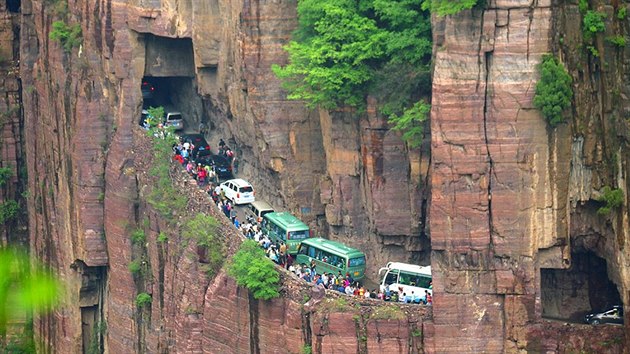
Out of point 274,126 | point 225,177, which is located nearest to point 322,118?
point 274,126

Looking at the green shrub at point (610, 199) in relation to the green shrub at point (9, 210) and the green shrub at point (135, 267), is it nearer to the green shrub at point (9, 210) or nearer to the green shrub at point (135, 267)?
the green shrub at point (135, 267)

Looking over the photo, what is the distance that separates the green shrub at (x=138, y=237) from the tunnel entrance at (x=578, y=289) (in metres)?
20.0

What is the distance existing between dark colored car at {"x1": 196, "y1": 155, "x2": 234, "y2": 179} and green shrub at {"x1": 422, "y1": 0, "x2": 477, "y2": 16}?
745 inches

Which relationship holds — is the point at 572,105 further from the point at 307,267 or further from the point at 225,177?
the point at 225,177

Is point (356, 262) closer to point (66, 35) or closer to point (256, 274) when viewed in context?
point (256, 274)

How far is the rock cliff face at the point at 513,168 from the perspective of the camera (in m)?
69.4

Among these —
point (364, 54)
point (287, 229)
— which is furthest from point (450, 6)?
point (287, 229)

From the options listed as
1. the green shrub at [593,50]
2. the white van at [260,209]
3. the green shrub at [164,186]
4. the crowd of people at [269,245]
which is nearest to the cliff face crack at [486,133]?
the green shrub at [593,50]

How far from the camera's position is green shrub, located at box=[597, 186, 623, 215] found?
69.9 metres

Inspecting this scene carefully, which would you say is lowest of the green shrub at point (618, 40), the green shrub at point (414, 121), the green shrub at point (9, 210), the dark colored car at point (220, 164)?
the green shrub at point (9, 210)

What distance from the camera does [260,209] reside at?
82500 millimetres

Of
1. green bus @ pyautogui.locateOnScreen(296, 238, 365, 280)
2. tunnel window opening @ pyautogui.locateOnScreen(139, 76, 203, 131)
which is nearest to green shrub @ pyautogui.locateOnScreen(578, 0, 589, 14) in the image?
green bus @ pyautogui.locateOnScreen(296, 238, 365, 280)

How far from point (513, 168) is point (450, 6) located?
6.06 metres

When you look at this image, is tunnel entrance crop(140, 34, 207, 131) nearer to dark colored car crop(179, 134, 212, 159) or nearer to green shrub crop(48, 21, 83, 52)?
dark colored car crop(179, 134, 212, 159)
